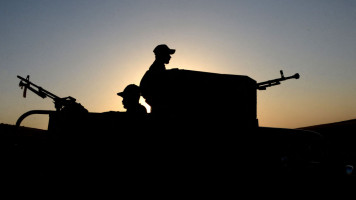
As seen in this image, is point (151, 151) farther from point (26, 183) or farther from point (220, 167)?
point (26, 183)

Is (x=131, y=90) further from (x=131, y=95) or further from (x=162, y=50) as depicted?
(x=162, y=50)

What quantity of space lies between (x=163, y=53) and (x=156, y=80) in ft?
4.58

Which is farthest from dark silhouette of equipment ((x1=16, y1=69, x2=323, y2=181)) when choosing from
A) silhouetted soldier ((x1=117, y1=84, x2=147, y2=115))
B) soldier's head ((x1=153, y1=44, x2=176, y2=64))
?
silhouetted soldier ((x1=117, y1=84, x2=147, y2=115))

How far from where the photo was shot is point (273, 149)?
7.92 feet

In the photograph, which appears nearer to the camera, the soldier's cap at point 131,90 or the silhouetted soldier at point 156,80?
the silhouetted soldier at point 156,80

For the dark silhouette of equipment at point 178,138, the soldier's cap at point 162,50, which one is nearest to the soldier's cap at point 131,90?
the soldier's cap at point 162,50

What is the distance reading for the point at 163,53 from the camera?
3.90 metres

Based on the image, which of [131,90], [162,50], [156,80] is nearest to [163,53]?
[162,50]

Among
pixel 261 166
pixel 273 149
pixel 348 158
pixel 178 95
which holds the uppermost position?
pixel 178 95

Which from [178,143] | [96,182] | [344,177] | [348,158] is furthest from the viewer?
[348,158]

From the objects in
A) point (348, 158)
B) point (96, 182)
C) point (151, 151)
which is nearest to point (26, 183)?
point (96, 182)

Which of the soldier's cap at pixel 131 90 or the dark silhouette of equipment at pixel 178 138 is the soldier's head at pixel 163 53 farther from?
the dark silhouette of equipment at pixel 178 138

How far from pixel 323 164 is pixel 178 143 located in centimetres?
148

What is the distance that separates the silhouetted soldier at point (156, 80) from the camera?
8.18ft
